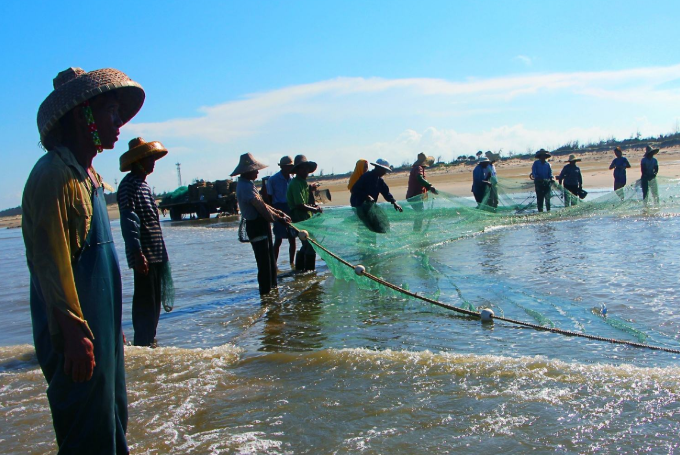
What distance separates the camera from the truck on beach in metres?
26.0

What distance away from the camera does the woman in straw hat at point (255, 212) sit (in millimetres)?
6309

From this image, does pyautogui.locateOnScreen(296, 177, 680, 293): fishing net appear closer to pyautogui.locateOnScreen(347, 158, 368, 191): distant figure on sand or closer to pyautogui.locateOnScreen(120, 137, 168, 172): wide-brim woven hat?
pyautogui.locateOnScreen(347, 158, 368, 191): distant figure on sand

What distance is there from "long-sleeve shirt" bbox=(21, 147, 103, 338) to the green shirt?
234 inches

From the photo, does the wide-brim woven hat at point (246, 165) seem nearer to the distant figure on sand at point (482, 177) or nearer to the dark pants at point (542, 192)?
the distant figure on sand at point (482, 177)

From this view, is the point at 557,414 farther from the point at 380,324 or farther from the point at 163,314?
the point at 163,314

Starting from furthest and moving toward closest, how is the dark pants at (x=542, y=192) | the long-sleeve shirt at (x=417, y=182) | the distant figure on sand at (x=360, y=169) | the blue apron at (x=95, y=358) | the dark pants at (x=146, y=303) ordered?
the dark pants at (x=542, y=192), the long-sleeve shirt at (x=417, y=182), the distant figure on sand at (x=360, y=169), the dark pants at (x=146, y=303), the blue apron at (x=95, y=358)

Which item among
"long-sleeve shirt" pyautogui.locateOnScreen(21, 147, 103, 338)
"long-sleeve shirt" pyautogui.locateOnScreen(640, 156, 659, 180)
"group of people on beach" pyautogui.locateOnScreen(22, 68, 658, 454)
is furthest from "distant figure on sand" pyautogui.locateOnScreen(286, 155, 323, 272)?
"long-sleeve shirt" pyautogui.locateOnScreen(640, 156, 659, 180)

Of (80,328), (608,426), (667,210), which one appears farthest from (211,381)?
(667,210)

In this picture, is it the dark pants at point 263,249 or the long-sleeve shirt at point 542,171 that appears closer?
the dark pants at point 263,249

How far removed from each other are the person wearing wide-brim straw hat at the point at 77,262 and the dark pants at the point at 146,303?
2339mm

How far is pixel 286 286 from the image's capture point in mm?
7418

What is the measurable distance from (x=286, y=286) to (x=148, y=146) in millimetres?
3269

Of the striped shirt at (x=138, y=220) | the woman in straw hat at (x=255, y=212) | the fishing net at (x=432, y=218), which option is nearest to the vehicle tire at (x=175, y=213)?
the fishing net at (x=432, y=218)

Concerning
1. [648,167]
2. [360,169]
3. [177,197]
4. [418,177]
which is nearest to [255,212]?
[360,169]
